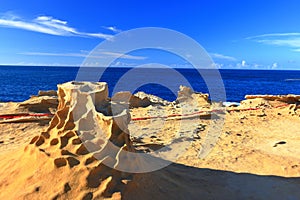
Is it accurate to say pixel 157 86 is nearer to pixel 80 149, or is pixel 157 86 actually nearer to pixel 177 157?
pixel 177 157

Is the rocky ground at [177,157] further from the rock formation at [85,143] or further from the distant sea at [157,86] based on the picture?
the distant sea at [157,86]

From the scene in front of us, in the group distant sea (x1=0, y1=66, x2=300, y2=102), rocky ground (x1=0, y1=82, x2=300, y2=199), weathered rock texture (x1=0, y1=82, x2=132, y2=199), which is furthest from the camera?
distant sea (x1=0, y1=66, x2=300, y2=102)

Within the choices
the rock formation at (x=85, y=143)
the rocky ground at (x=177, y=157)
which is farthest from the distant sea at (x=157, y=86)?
the rock formation at (x=85, y=143)

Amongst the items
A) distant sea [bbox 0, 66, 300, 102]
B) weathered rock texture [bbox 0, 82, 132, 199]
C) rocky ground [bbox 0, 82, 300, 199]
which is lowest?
distant sea [bbox 0, 66, 300, 102]

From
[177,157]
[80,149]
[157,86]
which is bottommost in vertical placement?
[157,86]

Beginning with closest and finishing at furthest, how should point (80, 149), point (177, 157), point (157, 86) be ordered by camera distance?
1. point (80, 149)
2. point (177, 157)
3. point (157, 86)

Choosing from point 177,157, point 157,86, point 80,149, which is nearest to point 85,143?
point 80,149

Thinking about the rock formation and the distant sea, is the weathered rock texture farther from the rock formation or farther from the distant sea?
the distant sea

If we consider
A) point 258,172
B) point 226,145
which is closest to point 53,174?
point 258,172

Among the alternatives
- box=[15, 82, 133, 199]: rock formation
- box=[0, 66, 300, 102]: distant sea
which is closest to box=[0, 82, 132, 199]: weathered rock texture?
box=[15, 82, 133, 199]: rock formation

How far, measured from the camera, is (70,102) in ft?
13.3

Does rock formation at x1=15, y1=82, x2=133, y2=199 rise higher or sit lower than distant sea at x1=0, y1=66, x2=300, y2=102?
higher

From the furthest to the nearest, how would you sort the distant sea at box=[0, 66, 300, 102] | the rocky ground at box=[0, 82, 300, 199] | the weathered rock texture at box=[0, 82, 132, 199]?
the distant sea at box=[0, 66, 300, 102] → the rocky ground at box=[0, 82, 300, 199] → the weathered rock texture at box=[0, 82, 132, 199]

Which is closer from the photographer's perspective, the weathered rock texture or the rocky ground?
the weathered rock texture
